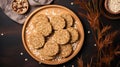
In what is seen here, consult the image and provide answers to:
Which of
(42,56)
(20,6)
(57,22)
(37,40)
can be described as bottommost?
(42,56)

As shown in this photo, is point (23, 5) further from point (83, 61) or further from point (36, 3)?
point (83, 61)

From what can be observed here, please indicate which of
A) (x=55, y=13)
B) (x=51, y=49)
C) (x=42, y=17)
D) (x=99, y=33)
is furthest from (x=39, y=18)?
(x=99, y=33)

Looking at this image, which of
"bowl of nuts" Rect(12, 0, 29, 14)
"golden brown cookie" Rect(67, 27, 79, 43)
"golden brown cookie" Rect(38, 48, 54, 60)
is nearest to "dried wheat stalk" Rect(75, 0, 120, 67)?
"golden brown cookie" Rect(67, 27, 79, 43)

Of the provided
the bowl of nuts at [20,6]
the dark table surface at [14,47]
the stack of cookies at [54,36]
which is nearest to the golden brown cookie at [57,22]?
the stack of cookies at [54,36]

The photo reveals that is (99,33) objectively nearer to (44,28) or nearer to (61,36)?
(61,36)

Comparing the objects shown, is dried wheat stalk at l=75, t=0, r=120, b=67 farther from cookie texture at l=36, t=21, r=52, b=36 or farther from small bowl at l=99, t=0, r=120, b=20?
cookie texture at l=36, t=21, r=52, b=36
